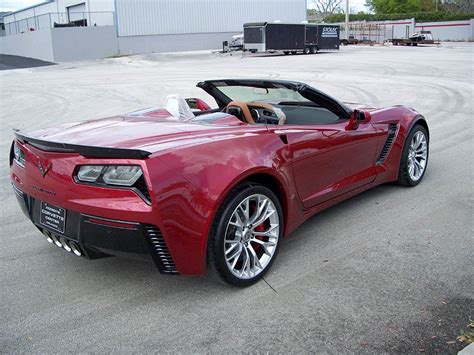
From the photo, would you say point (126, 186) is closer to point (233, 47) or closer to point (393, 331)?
point (393, 331)

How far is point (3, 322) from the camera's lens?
3049 millimetres

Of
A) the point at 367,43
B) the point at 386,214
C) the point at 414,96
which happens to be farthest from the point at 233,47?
the point at 386,214

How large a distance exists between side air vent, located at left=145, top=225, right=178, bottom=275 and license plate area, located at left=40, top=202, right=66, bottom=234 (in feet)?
2.03

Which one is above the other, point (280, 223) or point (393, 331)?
point (280, 223)

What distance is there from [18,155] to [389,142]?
344cm

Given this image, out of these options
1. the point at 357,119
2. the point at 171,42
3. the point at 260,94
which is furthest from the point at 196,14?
the point at 357,119

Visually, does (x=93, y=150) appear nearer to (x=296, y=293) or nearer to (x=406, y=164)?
(x=296, y=293)

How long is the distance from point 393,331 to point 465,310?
55cm

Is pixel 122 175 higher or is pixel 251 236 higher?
pixel 122 175

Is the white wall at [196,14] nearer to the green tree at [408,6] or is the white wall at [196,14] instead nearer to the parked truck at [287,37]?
the parked truck at [287,37]

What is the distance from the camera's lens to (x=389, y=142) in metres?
5.03

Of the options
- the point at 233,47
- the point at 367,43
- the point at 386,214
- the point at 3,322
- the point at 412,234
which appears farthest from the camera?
the point at 367,43

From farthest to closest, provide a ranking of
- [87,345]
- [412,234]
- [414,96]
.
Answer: [414,96], [412,234], [87,345]

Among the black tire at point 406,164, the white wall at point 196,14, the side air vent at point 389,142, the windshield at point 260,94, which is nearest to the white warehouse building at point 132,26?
the white wall at point 196,14
